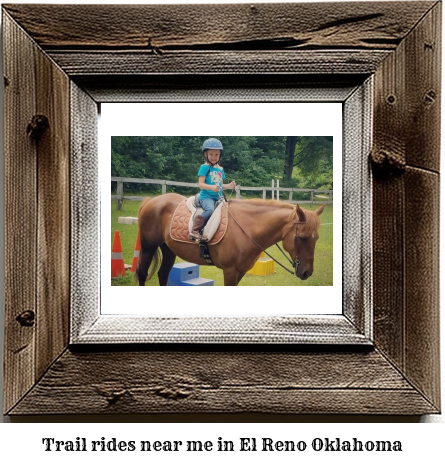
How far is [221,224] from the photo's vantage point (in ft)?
2.11

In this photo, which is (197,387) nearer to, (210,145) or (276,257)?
(276,257)

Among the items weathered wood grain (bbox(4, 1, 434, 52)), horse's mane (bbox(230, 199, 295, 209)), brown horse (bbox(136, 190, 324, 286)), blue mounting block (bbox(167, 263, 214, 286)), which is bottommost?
blue mounting block (bbox(167, 263, 214, 286))

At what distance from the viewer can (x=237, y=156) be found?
636 mm

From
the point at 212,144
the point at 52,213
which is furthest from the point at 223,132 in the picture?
the point at 52,213

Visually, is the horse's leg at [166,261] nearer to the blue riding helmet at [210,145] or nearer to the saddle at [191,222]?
the saddle at [191,222]

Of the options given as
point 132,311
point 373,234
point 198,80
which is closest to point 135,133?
point 198,80

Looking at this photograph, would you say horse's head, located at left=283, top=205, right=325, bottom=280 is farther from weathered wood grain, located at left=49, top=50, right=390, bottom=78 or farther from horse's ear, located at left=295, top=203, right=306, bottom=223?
weathered wood grain, located at left=49, top=50, right=390, bottom=78

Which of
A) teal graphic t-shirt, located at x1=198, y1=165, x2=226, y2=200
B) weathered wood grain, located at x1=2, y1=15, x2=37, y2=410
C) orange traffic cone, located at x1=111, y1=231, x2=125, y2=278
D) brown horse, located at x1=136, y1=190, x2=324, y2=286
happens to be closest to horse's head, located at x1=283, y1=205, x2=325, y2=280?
brown horse, located at x1=136, y1=190, x2=324, y2=286

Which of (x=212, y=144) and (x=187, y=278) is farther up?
(x=212, y=144)

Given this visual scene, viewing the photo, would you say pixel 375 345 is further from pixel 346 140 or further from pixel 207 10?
pixel 207 10

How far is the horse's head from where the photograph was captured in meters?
0.64

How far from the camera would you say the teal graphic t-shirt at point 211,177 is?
2.09ft

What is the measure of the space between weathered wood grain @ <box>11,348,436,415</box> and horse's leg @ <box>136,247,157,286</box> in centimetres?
10

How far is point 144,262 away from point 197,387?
0.19 metres
